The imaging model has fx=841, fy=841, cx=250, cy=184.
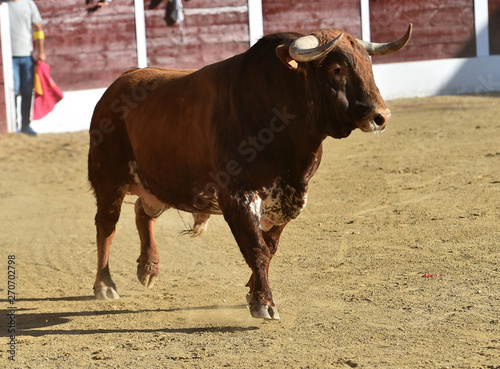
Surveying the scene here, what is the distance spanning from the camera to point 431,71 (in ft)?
40.1

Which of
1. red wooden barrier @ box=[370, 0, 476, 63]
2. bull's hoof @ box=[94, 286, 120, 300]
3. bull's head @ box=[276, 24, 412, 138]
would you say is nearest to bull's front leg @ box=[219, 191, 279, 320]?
bull's head @ box=[276, 24, 412, 138]

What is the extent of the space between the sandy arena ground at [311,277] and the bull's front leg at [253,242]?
5.7 inches

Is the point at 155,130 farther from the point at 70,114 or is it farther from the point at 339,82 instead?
the point at 70,114

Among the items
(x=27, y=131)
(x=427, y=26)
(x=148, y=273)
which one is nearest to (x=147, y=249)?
(x=148, y=273)

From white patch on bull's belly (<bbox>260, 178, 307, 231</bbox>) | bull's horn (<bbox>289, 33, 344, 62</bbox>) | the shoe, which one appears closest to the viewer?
bull's horn (<bbox>289, 33, 344, 62</bbox>)

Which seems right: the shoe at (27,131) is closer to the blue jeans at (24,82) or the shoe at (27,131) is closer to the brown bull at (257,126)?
the blue jeans at (24,82)

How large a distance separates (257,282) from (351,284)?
3.12 feet

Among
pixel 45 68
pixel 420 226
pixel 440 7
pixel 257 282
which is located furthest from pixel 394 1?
pixel 257 282

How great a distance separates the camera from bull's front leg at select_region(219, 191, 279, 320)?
3855 millimetres

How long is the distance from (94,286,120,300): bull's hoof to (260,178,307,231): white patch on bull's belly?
1128 millimetres

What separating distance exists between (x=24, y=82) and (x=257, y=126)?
6.89 metres

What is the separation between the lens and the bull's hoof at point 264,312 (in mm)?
3836

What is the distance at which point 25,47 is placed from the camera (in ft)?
33.6

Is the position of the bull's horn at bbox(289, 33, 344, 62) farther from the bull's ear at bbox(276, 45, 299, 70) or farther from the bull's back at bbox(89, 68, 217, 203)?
the bull's back at bbox(89, 68, 217, 203)
